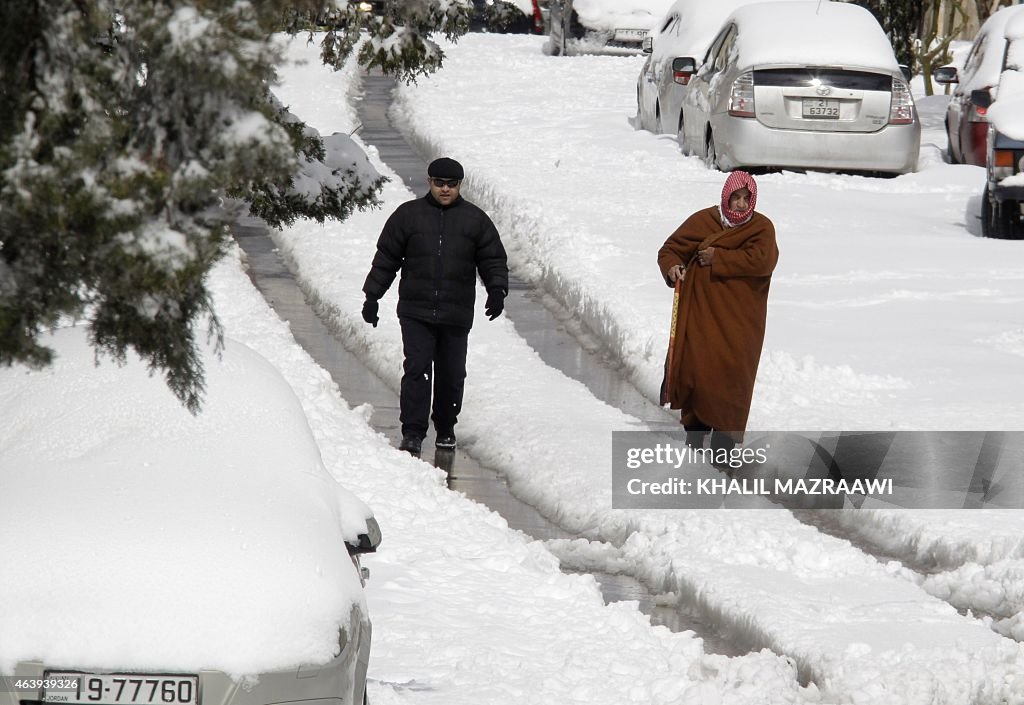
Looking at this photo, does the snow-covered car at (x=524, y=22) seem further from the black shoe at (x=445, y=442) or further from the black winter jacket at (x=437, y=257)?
the black shoe at (x=445, y=442)

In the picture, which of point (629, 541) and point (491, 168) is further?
point (491, 168)

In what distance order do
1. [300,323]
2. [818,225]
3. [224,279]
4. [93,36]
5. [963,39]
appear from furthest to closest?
[963,39], [818,225], [224,279], [300,323], [93,36]

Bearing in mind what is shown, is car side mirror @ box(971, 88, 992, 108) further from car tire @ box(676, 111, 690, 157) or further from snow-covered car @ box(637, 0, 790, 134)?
snow-covered car @ box(637, 0, 790, 134)

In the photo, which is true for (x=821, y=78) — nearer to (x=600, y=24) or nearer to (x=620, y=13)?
(x=620, y=13)

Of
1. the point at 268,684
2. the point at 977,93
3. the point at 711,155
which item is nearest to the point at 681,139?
the point at 711,155

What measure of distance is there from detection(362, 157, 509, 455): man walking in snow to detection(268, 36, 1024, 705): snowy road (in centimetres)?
41

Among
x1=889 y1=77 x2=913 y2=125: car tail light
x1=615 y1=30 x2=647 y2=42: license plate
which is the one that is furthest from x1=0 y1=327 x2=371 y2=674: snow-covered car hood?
x1=615 y1=30 x2=647 y2=42: license plate

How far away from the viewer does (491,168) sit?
18.5 meters

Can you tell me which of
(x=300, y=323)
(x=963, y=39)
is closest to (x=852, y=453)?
(x=300, y=323)

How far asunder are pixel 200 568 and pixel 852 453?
542 centimetres

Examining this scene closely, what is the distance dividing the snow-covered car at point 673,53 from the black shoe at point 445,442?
10702 millimetres

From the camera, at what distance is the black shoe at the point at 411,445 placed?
30.2 ft

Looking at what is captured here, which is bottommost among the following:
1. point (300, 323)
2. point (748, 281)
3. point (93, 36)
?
point (300, 323)

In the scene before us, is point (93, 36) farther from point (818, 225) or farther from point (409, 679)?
point (818, 225)
